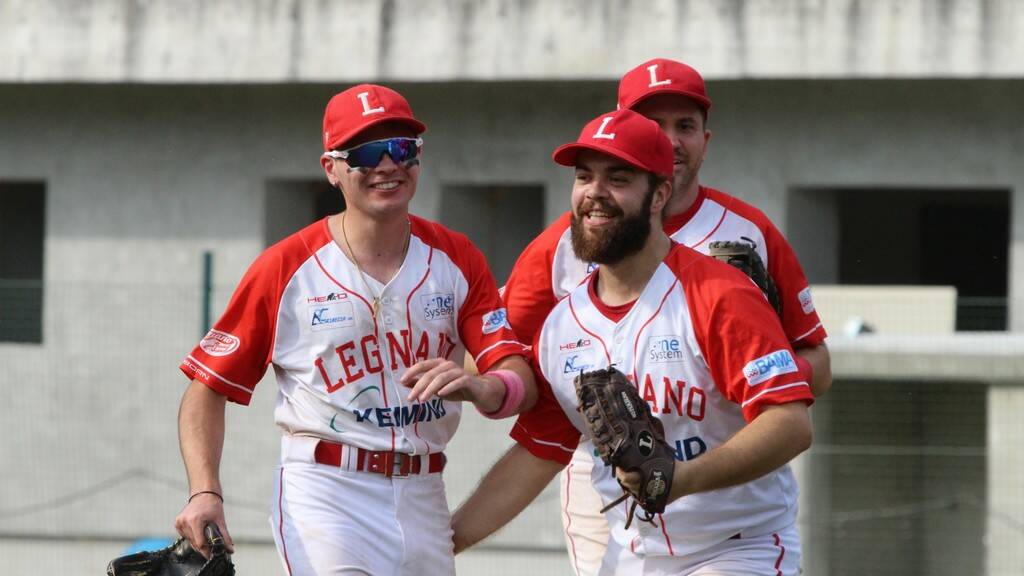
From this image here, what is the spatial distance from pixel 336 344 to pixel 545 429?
2.45ft

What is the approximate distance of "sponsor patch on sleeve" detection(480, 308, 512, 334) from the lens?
5.23m

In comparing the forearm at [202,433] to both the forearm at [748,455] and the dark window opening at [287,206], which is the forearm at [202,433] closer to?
the forearm at [748,455]

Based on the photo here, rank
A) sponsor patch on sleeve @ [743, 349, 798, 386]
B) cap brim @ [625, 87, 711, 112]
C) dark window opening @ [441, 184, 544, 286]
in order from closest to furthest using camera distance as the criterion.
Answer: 1. sponsor patch on sleeve @ [743, 349, 798, 386]
2. cap brim @ [625, 87, 711, 112]
3. dark window opening @ [441, 184, 544, 286]

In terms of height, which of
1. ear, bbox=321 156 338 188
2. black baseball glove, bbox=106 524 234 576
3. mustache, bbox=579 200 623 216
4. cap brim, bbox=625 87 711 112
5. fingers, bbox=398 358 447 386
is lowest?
black baseball glove, bbox=106 524 234 576

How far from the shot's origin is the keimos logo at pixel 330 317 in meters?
5.14

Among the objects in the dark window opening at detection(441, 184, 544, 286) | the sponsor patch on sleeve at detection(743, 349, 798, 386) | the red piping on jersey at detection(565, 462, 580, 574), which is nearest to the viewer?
the sponsor patch on sleeve at detection(743, 349, 798, 386)

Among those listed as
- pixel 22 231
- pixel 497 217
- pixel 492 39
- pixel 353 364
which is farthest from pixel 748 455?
pixel 22 231

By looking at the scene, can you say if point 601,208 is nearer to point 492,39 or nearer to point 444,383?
point 444,383

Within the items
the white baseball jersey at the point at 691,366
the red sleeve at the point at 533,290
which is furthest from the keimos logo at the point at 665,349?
the red sleeve at the point at 533,290

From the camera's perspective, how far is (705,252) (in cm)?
555

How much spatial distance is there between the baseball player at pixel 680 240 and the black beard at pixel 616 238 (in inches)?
27.6

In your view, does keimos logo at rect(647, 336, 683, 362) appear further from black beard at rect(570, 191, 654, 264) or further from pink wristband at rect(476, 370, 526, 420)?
pink wristband at rect(476, 370, 526, 420)

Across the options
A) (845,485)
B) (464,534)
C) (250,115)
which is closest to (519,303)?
(464,534)

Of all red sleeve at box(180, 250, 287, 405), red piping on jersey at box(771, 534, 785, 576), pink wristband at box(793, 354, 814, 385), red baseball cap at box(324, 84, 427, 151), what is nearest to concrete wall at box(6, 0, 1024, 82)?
pink wristband at box(793, 354, 814, 385)
